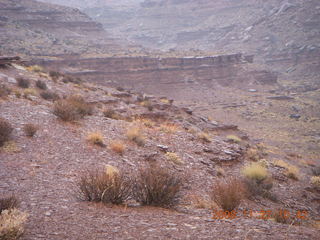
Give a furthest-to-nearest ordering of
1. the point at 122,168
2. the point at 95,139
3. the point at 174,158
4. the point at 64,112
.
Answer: the point at 64,112, the point at 174,158, the point at 95,139, the point at 122,168

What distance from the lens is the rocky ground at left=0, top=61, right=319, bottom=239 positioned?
4.13m

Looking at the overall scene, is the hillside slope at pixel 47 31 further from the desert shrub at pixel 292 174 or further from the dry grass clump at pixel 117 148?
the desert shrub at pixel 292 174

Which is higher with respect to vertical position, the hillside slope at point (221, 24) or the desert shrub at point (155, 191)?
the hillside slope at point (221, 24)

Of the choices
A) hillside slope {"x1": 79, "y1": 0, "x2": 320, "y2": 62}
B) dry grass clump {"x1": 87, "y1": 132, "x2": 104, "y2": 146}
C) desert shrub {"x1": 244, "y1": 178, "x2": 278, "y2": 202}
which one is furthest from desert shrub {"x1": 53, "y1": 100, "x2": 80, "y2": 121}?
hillside slope {"x1": 79, "y1": 0, "x2": 320, "y2": 62}

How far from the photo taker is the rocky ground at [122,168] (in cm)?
413

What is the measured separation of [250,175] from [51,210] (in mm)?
7439

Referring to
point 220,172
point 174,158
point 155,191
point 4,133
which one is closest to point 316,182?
point 220,172

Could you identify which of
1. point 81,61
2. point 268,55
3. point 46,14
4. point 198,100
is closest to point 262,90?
point 198,100

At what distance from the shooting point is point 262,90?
56.0 metres

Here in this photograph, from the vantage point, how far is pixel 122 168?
7.77 m

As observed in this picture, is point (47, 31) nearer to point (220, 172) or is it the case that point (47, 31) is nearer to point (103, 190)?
point (220, 172)

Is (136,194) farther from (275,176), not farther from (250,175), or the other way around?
(275,176)

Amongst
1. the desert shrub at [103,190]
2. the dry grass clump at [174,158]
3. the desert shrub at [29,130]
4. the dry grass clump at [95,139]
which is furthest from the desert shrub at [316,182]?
the desert shrub at [29,130]

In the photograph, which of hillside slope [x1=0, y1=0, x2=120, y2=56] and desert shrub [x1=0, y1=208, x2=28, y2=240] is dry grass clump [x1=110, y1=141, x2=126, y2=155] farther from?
hillside slope [x1=0, y1=0, x2=120, y2=56]
